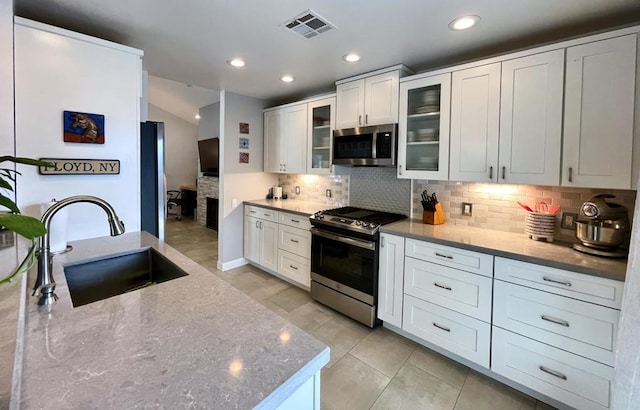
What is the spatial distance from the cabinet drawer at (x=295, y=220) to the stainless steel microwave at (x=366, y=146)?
2.36ft

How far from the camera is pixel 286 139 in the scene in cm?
378

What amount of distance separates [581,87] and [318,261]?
7.90ft

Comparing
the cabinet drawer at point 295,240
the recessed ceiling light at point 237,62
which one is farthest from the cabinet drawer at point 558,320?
the recessed ceiling light at point 237,62

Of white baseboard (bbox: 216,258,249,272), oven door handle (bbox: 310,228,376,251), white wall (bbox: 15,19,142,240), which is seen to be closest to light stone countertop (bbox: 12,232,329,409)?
white wall (bbox: 15,19,142,240)

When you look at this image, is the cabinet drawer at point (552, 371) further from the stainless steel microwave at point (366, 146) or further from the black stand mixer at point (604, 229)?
the stainless steel microwave at point (366, 146)

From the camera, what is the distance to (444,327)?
2.12 meters

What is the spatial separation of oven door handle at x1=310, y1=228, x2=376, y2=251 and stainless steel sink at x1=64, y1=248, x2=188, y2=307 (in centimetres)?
152

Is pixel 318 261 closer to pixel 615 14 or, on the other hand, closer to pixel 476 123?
pixel 476 123

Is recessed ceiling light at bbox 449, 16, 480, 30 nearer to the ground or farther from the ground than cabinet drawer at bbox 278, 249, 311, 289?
farther from the ground

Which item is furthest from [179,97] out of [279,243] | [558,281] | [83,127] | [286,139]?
[558,281]

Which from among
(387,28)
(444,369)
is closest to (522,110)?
(387,28)

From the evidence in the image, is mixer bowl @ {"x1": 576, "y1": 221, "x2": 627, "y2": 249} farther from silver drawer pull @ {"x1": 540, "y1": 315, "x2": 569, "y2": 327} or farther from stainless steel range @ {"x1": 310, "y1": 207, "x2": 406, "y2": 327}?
stainless steel range @ {"x1": 310, "y1": 207, "x2": 406, "y2": 327}

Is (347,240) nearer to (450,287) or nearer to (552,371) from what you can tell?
(450,287)

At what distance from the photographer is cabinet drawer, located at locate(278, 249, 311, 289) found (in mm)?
3201
